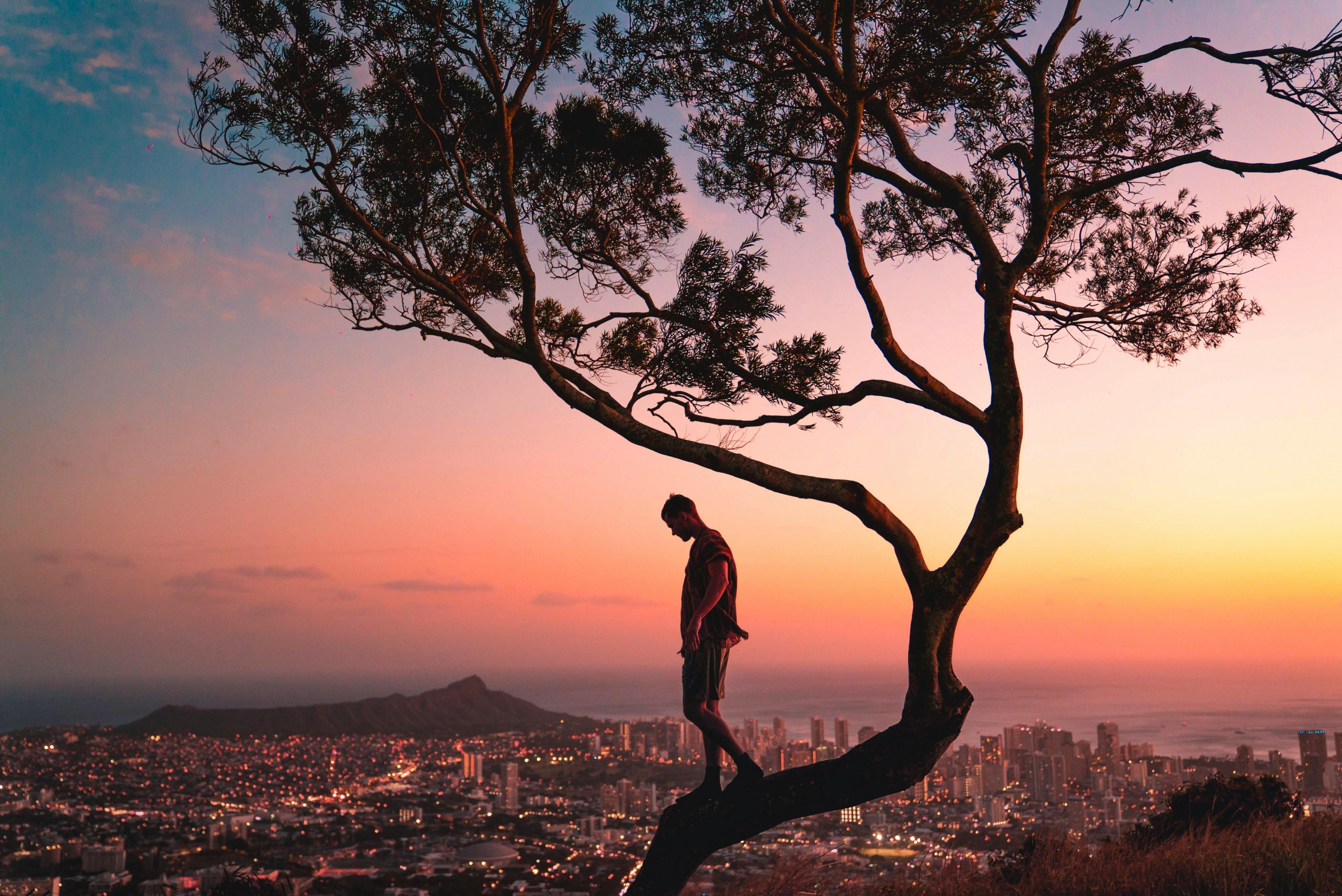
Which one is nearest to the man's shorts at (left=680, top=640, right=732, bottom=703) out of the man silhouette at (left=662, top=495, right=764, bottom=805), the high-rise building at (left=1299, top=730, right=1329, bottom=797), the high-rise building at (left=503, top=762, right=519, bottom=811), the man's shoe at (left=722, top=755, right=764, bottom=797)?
the man silhouette at (left=662, top=495, right=764, bottom=805)

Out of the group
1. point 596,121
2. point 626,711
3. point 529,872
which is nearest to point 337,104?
point 596,121

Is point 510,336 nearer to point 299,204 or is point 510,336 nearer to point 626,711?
point 299,204

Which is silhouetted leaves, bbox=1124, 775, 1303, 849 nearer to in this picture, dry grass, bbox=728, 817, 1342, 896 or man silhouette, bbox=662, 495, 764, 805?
dry grass, bbox=728, 817, 1342, 896

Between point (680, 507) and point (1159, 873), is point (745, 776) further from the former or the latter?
point (1159, 873)

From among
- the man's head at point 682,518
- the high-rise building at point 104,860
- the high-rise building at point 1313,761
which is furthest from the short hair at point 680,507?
the high-rise building at point 104,860

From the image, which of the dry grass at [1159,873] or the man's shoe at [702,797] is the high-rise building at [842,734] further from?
the man's shoe at [702,797]

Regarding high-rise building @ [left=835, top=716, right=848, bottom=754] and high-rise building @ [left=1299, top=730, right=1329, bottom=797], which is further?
high-rise building @ [left=835, top=716, right=848, bottom=754]
